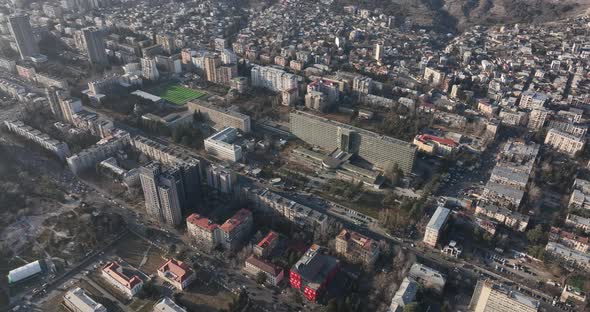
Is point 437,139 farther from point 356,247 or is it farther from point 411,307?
point 411,307

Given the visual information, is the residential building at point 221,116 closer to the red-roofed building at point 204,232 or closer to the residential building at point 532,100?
the red-roofed building at point 204,232

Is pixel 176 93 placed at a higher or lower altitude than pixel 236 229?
higher

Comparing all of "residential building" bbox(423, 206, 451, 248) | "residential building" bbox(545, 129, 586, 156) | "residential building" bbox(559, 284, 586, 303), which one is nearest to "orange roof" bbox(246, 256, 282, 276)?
"residential building" bbox(423, 206, 451, 248)

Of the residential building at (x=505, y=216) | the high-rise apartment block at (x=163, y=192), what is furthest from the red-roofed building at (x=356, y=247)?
the high-rise apartment block at (x=163, y=192)

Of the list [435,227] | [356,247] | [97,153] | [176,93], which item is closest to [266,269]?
[356,247]

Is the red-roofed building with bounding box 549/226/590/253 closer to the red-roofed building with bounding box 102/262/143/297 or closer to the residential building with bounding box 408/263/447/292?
the residential building with bounding box 408/263/447/292
